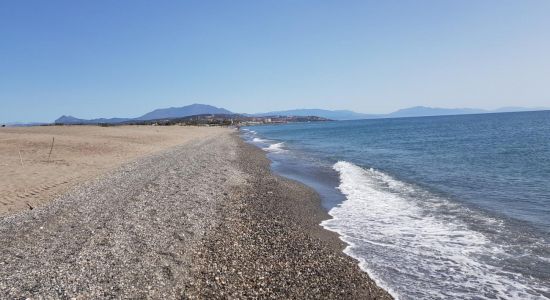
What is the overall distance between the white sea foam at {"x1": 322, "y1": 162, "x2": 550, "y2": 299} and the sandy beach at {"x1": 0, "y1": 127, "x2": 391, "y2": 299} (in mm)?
813

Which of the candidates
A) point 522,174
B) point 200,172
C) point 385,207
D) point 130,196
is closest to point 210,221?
point 130,196

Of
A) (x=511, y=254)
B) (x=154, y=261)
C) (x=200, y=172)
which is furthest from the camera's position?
(x=200, y=172)

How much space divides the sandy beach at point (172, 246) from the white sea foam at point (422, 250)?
81 centimetres

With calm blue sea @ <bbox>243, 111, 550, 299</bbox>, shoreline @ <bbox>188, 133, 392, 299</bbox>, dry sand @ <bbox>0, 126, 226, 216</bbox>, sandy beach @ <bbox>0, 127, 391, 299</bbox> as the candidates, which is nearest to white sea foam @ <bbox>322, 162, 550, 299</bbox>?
calm blue sea @ <bbox>243, 111, 550, 299</bbox>

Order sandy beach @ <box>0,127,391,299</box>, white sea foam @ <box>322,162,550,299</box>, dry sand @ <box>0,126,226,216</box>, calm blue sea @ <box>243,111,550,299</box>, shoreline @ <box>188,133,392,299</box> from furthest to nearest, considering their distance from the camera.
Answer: dry sand @ <box>0,126,226,216</box>
calm blue sea @ <box>243,111,550,299</box>
white sea foam @ <box>322,162,550,299</box>
shoreline @ <box>188,133,392,299</box>
sandy beach @ <box>0,127,391,299</box>

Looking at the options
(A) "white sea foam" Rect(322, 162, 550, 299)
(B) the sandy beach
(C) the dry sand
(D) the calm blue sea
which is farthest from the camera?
(C) the dry sand

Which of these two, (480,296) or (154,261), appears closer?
(480,296)

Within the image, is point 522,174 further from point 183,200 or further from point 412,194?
point 183,200

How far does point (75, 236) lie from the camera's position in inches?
455

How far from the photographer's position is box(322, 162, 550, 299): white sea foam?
948 centimetres

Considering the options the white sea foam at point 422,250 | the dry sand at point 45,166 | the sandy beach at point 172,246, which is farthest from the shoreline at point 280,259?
the dry sand at point 45,166

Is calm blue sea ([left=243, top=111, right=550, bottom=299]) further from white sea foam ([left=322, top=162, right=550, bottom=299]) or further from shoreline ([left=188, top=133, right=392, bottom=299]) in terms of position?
shoreline ([left=188, top=133, right=392, bottom=299])

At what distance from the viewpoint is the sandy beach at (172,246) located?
8.56m

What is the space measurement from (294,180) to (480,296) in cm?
1709
